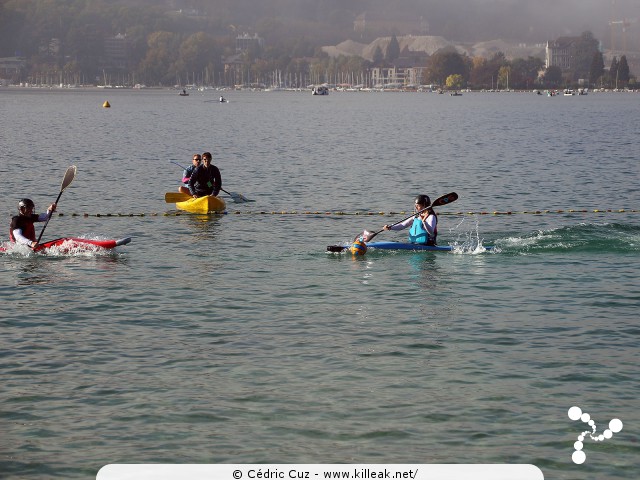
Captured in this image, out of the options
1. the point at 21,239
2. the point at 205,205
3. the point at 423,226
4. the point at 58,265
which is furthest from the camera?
the point at 205,205

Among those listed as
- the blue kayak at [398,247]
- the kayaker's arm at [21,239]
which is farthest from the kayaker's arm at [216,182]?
the kayaker's arm at [21,239]

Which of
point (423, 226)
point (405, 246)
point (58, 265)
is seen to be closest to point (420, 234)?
point (423, 226)

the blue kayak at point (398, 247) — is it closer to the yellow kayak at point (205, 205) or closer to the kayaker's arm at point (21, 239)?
the kayaker's arm at point (21, 239)

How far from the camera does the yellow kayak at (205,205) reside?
39.0m

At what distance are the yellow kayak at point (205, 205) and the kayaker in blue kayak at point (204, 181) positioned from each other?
1.28ft

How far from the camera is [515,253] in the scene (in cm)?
3052

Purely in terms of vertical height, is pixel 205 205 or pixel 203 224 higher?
pixel 205 205

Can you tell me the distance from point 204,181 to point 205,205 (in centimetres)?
96

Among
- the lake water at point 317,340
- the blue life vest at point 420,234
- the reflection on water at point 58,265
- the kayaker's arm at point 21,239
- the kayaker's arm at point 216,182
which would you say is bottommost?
the lake water at point 317,340

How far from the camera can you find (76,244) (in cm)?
2984

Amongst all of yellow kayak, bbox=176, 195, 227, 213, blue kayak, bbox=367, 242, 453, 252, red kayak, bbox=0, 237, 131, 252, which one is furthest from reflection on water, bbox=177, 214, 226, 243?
blue kayak, bbox=367, 242, 453, 252

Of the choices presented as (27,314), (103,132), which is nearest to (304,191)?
(27,314)

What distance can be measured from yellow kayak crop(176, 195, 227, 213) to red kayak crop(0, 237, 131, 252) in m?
8.92

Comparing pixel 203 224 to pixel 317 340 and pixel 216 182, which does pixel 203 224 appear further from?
pixel 317 340
